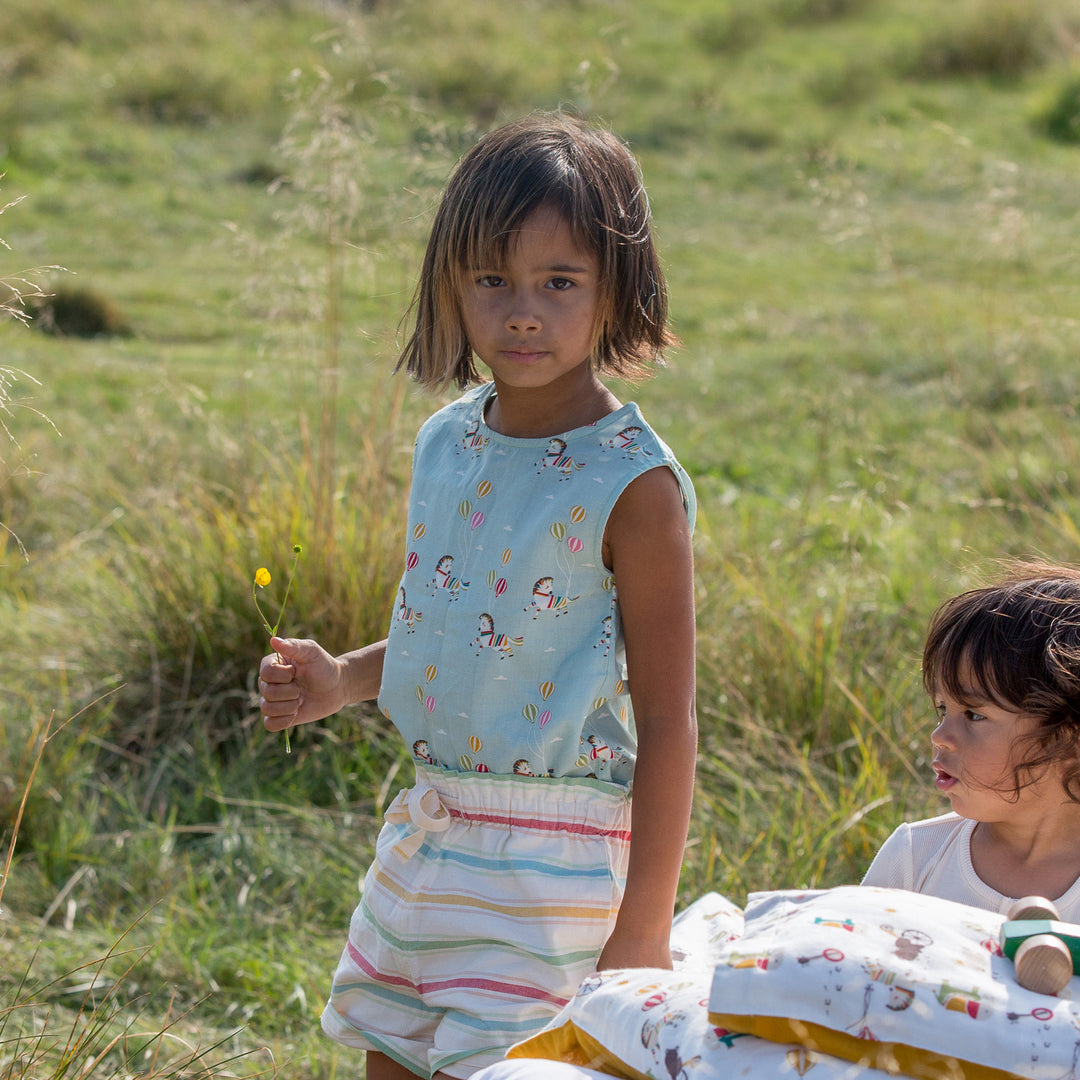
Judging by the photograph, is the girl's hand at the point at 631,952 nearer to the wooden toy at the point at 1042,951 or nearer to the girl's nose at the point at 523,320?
the wooden toy at the point at 1042,951

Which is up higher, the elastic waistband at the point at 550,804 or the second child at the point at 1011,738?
the second child at the point at 1011,738

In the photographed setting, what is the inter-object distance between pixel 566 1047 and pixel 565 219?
3.07ft

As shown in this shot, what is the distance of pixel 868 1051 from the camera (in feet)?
3.65

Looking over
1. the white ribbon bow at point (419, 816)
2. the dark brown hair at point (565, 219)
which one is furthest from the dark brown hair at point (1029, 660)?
the white ribbon bow at point (419, 816)

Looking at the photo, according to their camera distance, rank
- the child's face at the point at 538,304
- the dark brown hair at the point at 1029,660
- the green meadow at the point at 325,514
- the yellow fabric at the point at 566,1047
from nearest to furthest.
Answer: the yellow fabric at the point at 566,1047, the dark brown hair at the point at 1029,660, the child's face at the point at 538,304, the green meadow at the point at 325,514

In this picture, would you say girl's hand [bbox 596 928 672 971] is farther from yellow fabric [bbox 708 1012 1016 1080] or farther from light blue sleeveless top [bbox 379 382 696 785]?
yellow fabric [bbox 708 1012 1016 1080]

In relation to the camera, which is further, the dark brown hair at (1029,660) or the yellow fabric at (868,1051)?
the dark brown hair at (1029,660)

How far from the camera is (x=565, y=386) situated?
1743 mm

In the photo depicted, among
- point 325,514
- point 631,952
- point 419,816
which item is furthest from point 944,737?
point 325,514

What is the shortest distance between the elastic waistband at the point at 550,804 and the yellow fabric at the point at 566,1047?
0.34m

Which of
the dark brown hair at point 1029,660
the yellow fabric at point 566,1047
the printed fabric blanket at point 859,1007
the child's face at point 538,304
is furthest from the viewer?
the child's face at point 538,304

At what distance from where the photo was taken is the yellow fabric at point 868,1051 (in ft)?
3.59

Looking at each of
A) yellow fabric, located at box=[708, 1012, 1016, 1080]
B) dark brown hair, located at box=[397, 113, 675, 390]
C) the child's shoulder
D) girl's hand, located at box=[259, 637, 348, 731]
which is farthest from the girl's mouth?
girl's hand, located at box=[259, 637, 348, 731]

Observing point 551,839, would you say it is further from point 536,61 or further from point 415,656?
point 536,61
